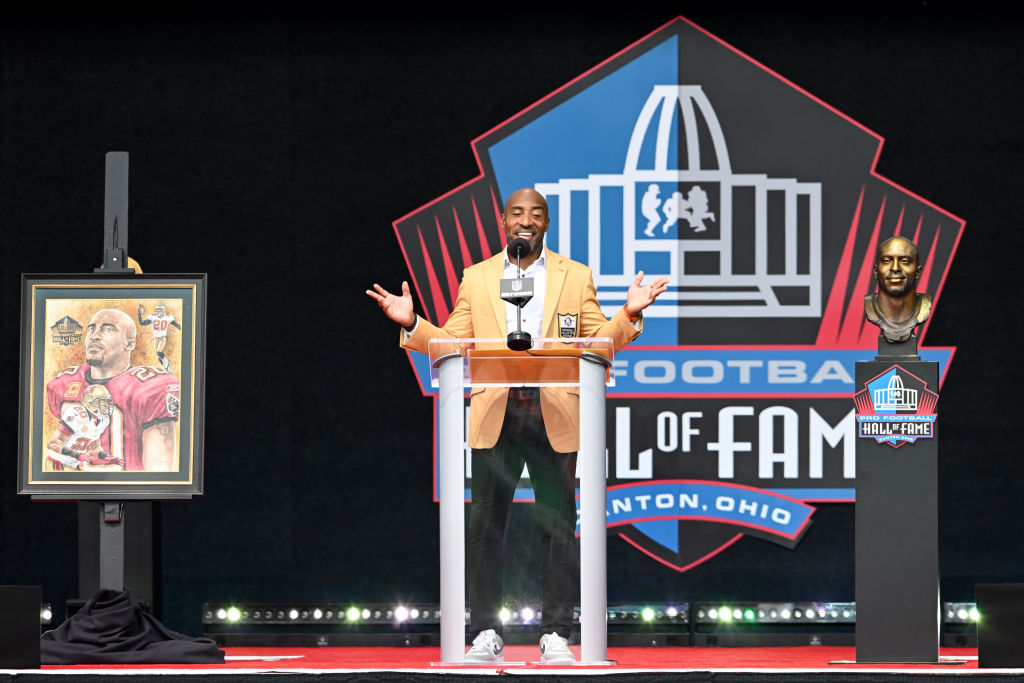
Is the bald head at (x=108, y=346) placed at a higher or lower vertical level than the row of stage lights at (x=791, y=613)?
higher

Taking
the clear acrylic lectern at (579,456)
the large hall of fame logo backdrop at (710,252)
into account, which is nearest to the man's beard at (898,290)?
the clear acrylic lectern at (579,456)

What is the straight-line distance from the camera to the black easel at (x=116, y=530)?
207 inches

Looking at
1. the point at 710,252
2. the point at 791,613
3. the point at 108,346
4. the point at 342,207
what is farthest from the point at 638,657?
the point at 342,207

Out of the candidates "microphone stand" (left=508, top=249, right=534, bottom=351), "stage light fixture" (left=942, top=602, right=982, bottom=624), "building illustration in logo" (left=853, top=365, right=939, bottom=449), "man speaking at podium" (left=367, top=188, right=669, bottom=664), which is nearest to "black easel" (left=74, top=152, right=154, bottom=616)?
"man speaking at podium" (left=367, top=188, right=669, bottom=664)

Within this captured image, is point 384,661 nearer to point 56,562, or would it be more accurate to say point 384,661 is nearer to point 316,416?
point 316,416

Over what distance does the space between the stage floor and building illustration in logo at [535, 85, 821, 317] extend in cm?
165

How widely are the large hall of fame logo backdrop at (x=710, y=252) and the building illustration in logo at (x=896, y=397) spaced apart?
1662 millimetres

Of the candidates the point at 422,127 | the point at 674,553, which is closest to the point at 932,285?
the point at 674,553

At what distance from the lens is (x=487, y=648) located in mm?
4230

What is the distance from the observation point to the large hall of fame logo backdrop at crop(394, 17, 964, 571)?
653cm

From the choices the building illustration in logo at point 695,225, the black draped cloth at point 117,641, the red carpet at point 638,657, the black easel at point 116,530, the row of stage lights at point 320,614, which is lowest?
the red carpet at point 638,657

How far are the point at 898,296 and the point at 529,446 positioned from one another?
58.8 inches

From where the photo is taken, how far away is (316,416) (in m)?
6.68

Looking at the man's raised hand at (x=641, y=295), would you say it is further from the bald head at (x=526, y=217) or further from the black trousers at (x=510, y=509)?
the black trousers at (x=510, y=509)
